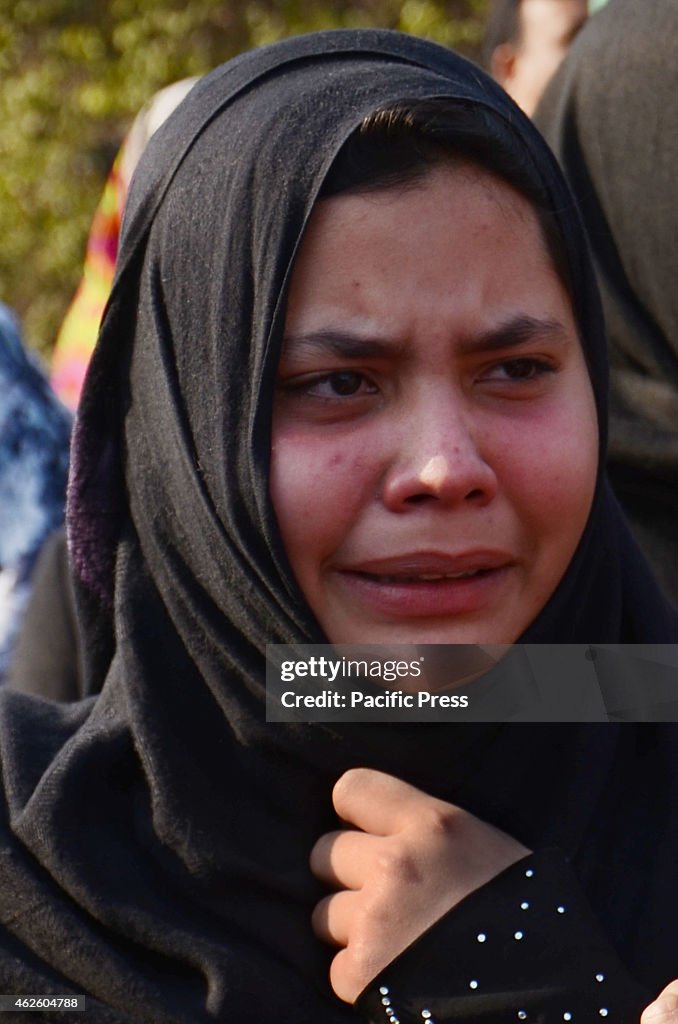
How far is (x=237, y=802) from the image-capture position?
1799mm

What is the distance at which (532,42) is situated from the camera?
4.16 metres

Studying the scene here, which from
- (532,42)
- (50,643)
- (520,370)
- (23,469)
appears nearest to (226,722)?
(520,370)

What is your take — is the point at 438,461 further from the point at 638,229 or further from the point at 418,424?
the point at 638,229

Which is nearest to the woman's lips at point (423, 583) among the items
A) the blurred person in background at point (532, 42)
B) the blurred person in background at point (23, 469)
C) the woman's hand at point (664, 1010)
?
the woman's hand at point (664, 1010)

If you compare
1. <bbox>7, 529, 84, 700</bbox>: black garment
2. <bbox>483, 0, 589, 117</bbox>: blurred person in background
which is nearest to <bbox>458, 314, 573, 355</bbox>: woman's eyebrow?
<bbox>7, 529, 84, 700</bbox>: black garment

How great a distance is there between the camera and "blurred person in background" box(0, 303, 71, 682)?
2936 mm

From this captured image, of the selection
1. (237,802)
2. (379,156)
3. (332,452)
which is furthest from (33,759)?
(379,156)

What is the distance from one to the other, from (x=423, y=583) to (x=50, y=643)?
35.1 inches

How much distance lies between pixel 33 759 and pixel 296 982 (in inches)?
16.2

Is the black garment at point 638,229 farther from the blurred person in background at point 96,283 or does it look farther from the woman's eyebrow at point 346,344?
the blurred person in background at point 96,283

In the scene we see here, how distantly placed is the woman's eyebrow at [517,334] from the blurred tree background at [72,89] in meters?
7.53

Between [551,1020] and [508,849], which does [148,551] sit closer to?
[508,849]

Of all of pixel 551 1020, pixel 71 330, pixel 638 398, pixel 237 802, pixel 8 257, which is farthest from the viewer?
pixel 8 257

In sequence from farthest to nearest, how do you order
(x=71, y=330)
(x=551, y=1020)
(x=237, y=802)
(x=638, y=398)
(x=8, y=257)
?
(x=8, y=257), (x=71, y=330), (x=638, y=398), (x=237, y=802), (x=551, y=1020)
